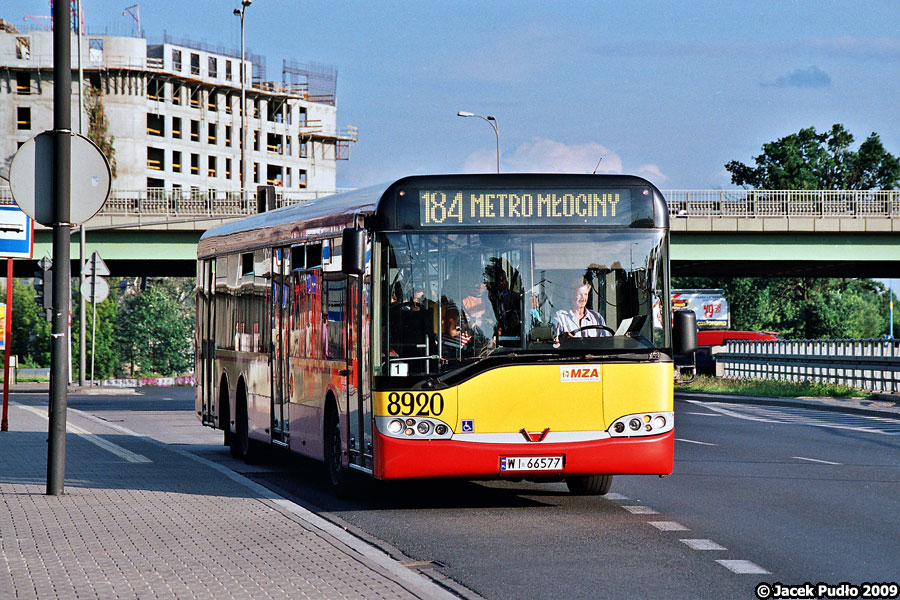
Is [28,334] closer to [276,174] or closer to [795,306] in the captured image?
[276,174]

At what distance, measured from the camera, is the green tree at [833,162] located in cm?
9862

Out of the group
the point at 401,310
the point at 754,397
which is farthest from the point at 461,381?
the point at 754,397

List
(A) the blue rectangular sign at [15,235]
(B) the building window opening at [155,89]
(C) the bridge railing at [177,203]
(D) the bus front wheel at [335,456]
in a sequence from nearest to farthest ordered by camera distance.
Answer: (D) the bus front wheel at [335,456] < (A) the blue rectangular sign at [15,235] < (C) the bridge railing at [177,203] < (B) the building window opening at [155,89]

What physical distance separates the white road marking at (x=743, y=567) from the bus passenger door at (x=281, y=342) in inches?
269

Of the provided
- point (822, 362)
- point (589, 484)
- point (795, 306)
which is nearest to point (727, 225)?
point (822, 362)

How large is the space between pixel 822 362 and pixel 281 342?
91.6ft

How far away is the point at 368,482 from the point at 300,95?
4367 inches

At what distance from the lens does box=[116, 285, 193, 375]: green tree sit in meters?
110

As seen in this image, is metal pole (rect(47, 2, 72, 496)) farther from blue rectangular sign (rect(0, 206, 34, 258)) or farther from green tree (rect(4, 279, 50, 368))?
green tree (rect(4, 279, 50, 368))

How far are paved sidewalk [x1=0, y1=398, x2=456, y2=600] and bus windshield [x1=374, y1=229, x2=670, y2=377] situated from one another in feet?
5.69

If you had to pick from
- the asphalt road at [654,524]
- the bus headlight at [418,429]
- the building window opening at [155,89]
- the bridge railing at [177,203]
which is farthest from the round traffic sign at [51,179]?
the building window opening at [155,89]

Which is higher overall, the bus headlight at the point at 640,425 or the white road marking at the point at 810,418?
the bus headlight at the point at 640,425

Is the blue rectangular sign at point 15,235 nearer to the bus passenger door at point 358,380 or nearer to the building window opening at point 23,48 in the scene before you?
the bus passenger door at point 358,380

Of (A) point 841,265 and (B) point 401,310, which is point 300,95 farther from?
(B) point 401,310
